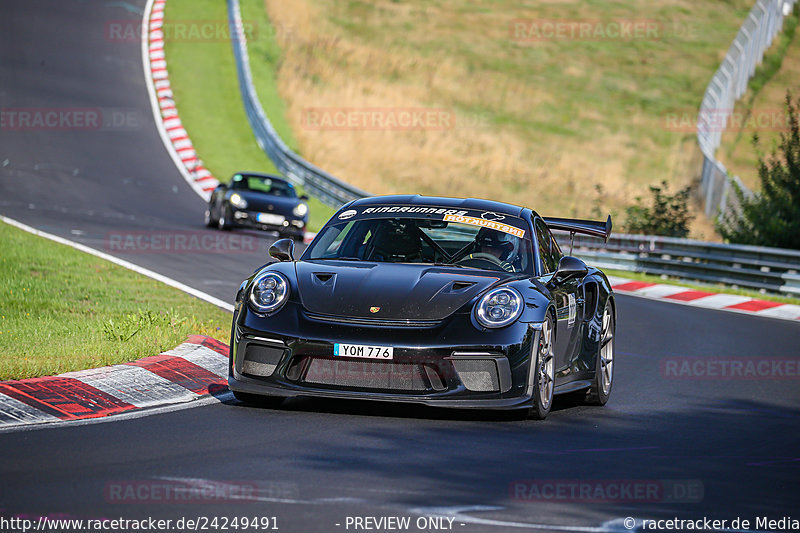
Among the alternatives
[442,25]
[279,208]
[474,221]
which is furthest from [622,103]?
[474,221]

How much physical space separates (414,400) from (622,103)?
45.0 meters

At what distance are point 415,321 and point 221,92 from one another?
3272cm

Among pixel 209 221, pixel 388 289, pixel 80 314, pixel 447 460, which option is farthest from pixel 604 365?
pixel 209 221

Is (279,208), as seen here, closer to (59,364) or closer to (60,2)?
(59,364)

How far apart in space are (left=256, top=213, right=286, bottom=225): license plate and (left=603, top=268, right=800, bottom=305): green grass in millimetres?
6188

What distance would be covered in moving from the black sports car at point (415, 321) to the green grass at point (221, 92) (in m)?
19.4

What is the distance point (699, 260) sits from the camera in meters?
23.9

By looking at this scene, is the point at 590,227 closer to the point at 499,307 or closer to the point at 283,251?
the point at 499,307

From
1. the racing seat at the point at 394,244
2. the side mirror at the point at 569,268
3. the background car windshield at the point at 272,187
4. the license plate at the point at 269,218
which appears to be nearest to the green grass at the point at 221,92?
the background car windshield at the point at 272,187

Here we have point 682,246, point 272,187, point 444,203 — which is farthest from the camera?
point 272,187

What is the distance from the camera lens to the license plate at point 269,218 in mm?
24766

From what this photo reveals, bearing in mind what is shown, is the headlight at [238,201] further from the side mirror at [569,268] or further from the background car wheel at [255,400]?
Answer: the background car wheel at [255,400]

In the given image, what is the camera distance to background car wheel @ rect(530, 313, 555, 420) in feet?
26.6

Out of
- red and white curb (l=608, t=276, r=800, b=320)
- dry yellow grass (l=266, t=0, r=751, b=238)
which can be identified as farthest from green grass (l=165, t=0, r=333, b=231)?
red and white curb (l=608, t=276, r=800, b=320)
